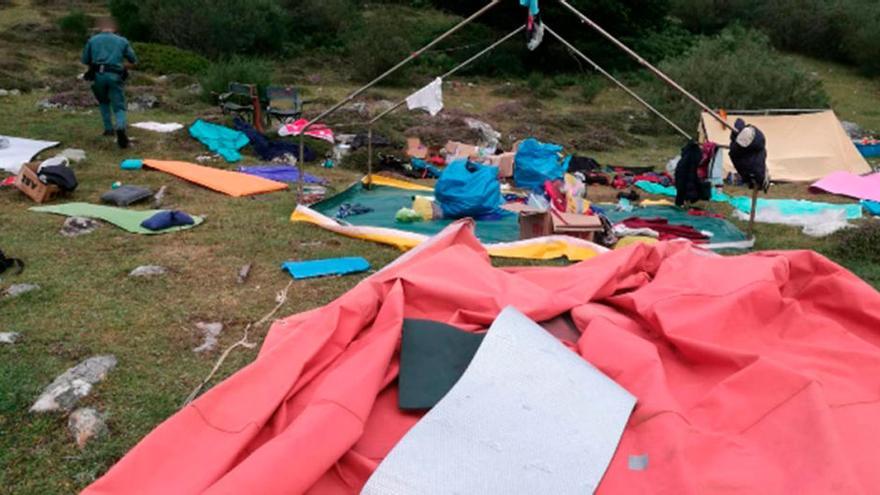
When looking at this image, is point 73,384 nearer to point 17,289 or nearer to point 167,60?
point 17,289

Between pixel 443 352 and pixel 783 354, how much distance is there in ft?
4.62

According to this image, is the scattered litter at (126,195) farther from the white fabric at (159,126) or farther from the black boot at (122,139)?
the white fabric at (159,126)

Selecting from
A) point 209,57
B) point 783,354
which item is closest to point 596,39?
point 209,57

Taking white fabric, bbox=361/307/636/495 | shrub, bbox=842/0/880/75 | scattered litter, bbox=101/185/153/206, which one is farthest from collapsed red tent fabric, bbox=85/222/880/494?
shrub, bbox=842/0/880/75

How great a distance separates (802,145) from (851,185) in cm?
160

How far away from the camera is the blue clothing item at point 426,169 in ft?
30.3

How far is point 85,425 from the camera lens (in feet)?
9.41

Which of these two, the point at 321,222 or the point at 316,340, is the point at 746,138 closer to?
the point at 321,222

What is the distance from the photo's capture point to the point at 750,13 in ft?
80.9

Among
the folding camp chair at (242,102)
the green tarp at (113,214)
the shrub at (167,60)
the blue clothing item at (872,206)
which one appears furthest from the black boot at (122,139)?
the blue clothing item at (872,206)

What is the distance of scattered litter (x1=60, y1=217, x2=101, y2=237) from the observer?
5.52 meters

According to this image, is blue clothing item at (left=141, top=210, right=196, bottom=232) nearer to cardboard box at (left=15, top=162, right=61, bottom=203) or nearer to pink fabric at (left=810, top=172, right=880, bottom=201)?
cardboard box at (left=15, top=162, right=61, bottom=203)

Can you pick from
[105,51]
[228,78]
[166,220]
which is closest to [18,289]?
[166,220]

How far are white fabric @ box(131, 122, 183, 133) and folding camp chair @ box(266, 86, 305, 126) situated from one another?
1.41 metres
